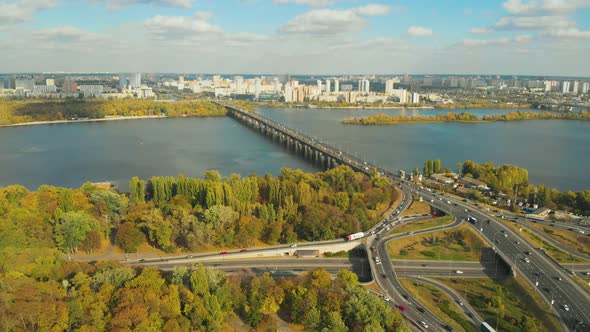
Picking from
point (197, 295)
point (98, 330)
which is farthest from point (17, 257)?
point (197, 295)

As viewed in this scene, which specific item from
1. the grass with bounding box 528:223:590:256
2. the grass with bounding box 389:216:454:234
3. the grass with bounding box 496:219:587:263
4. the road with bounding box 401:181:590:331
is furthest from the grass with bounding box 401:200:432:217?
the grass with bounding box 528:223:590:256

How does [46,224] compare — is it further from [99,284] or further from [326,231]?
[326,231]

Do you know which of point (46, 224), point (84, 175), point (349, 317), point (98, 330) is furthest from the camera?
point (84, 175)

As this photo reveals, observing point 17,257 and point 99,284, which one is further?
point 17,257

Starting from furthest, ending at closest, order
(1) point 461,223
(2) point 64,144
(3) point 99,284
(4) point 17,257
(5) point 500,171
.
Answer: (2) point 64,144 < (5) point 500,171 < (1) point 461,223 < (4) point 17,257 < (3) point 99,284

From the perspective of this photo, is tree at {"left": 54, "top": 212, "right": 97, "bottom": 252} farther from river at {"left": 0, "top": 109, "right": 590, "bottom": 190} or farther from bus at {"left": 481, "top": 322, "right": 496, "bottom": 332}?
bus at {"left": 481, "top": 322, "right": 496, "bottom": 332}

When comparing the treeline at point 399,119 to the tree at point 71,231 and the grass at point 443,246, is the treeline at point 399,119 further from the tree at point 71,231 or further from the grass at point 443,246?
the tree at point 71,231

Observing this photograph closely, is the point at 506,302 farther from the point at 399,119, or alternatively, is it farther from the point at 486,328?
the point at 399,119
